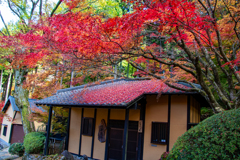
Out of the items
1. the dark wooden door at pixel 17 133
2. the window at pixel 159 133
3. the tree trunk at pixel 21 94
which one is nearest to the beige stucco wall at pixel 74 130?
the tree trunk at pixel 21 94

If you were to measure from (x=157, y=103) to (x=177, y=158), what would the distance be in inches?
166

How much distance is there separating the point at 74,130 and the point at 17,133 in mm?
10280

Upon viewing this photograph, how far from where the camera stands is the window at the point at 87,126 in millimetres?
9750

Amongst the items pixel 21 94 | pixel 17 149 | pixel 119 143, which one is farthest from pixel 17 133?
pixel 119 143

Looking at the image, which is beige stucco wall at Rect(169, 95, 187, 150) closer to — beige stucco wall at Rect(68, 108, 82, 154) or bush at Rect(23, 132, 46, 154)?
beige stucco wall at Rect(68, 108, 82, 154)

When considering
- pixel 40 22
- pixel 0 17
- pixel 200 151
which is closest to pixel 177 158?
pixel 200 151

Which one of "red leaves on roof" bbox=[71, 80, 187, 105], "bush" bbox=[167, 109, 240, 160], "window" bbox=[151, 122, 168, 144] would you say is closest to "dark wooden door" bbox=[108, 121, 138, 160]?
"window" bbox=[151, 122, 168, 144]

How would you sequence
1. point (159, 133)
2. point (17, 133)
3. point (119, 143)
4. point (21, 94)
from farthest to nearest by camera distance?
point (17, 133) < point (21, 94) < point (119, 143) < point (159, 133)

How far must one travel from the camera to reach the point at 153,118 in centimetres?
812

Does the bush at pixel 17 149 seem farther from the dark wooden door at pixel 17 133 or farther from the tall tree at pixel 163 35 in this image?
the tall tree at pixel 163 35

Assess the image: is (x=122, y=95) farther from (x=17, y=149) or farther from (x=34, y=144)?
(x=17, y=149)

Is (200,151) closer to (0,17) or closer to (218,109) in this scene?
(218,109)

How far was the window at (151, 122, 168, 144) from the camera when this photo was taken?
7646mm

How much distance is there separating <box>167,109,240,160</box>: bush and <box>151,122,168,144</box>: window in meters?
Answer: 3.34
